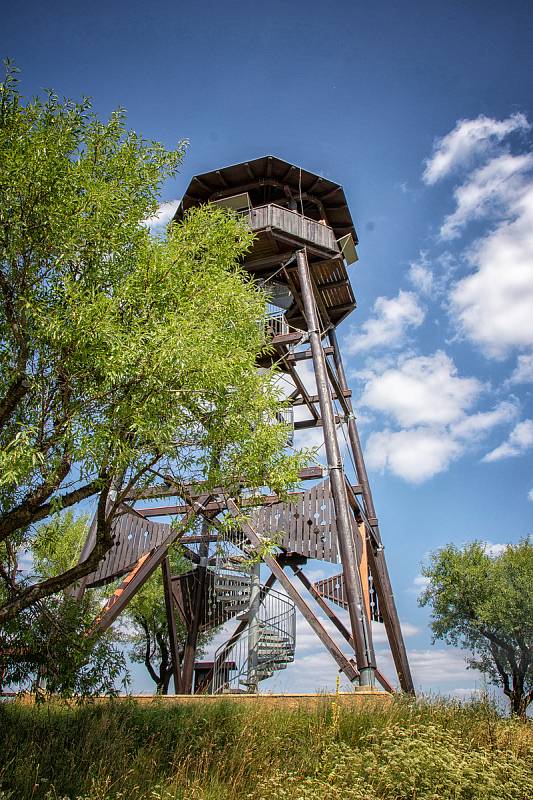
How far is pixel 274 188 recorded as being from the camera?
571 inches

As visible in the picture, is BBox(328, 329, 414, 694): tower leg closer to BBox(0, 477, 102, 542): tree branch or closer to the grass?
the grass

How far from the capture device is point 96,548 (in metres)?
6.33

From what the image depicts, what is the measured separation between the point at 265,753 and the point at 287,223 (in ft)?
33.0

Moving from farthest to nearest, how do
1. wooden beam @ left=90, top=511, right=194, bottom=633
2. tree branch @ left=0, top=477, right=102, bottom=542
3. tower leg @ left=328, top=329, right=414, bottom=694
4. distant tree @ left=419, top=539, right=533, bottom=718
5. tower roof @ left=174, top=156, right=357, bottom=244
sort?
distant tree @ left=419, top=539, right=533, bottom=718, tower roof @ left=174, top=156, right=357, bottom=244, tower leg @ left=328, top=329, right=414, bottom=694, wooden beam @ left=90, top=511, right=194, bottom=633, tree branch @ left=0, top=477, right=102, bottom=542

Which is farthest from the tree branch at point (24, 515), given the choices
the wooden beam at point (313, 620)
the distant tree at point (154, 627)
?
the distant tree at point (154, 627)

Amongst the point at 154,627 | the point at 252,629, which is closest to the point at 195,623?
the point at 252,629

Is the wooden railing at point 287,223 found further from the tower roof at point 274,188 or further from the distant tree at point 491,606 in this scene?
the distant tree at point 491,606

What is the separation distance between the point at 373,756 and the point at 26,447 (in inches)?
180

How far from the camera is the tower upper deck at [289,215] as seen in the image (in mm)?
12961

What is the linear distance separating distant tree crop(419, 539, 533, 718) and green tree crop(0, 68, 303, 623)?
15.7 metres

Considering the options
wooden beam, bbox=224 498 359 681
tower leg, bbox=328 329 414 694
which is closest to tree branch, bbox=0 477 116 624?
wooden beam, bbox=224 498 359 681

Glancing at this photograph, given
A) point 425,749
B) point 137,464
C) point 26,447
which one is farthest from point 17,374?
point 425,749

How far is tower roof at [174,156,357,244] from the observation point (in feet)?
44.6

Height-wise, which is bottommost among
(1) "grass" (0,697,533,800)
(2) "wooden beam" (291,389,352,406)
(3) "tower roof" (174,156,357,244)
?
(1) "grass" (0,697,533,800)
